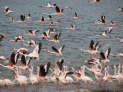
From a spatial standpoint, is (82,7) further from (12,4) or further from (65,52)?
(65,52)

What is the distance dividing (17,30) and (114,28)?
949 cm

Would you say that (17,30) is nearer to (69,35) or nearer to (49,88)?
(69,35)

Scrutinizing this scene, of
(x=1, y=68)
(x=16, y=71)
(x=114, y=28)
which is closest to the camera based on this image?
(x=16, y=71)

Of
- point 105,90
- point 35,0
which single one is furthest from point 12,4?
point 105,90

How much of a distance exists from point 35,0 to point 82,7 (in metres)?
11.4

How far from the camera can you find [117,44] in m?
39.3

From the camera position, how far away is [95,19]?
55.3 m

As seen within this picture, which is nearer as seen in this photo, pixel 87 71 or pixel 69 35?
pixel 87 71

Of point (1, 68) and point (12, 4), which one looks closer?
point (1, 68)

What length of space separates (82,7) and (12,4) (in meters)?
9.25

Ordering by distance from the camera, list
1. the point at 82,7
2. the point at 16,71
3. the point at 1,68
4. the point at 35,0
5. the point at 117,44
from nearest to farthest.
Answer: the point at 16,71, the point at 1,68, the point at 117,44, the point at 82,7, the point at 35,0

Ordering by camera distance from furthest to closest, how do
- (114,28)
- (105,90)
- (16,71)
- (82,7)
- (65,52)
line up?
1. (82,7)
2. (114,28)
3. (65,52)
4. (16,71)
5. (105,90)

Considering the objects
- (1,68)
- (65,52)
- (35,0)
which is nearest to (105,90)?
(1,68)

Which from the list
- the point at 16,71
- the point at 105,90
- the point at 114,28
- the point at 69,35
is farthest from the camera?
the point at 114,28
